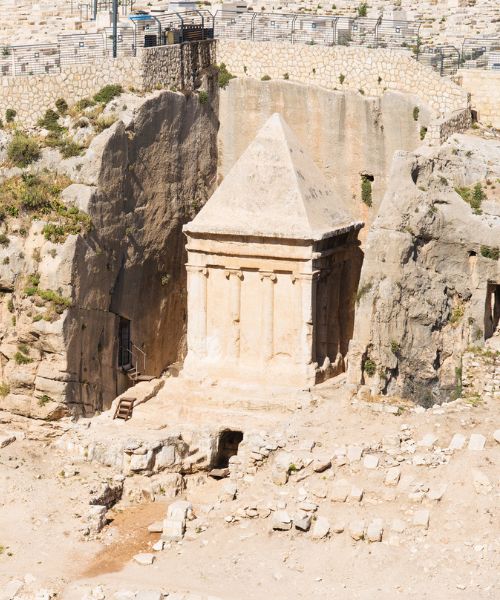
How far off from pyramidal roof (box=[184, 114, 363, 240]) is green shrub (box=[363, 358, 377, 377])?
3.08 metres

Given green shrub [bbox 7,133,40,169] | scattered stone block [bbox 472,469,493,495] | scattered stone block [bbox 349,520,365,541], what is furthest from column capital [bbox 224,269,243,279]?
scattered stone block [bbox 472,469,493,495]

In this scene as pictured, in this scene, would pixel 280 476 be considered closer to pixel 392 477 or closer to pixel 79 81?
pixel 392 477

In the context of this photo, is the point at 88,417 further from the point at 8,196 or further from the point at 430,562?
the point at 430,562

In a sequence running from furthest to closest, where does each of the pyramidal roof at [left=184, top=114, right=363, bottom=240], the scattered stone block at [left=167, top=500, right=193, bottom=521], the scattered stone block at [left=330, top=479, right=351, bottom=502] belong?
the pyramidal roof at [left=184, top=114, right=363, bottom=240], the scattered stone block at [left=167, top=500, right=193, bottom=521], the scattered stone block at [left=330, top=479, right=351, bottom=502]

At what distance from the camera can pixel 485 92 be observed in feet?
138

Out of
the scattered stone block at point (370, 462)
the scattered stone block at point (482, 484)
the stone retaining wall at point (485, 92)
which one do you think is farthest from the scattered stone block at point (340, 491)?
the stone retaining wall at point (485, 92)

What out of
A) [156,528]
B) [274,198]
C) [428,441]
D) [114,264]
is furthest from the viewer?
[114,264]

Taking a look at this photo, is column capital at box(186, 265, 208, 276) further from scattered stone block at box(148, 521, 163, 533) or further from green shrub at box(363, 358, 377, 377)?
scattered stone block at box(148, 521, 163, 533)

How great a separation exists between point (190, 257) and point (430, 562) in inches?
494

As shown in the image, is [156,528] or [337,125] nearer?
[156,528]

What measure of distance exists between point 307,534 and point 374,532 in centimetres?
137

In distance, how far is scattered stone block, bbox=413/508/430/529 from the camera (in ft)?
106

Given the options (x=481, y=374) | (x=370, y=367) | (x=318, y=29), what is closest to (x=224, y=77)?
(x=318, y=29)

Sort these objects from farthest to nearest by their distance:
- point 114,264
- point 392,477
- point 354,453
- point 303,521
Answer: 1. point 114,264
2. point 354,453
3. point 392,477
4. point 303,521
